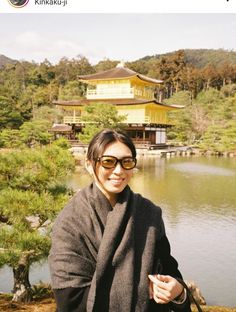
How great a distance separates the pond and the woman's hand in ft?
7.04

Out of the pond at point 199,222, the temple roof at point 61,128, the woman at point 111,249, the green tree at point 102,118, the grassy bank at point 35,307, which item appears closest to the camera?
the woman at point 111,249

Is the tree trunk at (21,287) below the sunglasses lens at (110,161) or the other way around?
below

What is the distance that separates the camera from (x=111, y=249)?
2.76 feet

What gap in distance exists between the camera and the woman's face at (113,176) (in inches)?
35.3

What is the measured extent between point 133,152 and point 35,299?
1.85 metres

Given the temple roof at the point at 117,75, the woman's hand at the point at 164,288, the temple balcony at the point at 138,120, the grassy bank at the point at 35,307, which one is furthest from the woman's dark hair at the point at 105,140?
the temple roof at the point at 117,75

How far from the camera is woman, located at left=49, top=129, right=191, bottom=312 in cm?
84

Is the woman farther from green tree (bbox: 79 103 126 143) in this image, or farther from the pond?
green tree (bbox: 79 103 126 143)

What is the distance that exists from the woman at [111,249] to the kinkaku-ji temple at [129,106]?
1500cm

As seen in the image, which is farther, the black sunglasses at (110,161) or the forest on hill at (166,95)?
the forest on hill at (166,95)

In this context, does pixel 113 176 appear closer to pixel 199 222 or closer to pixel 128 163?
pixel 128 163

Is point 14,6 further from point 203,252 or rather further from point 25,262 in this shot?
point 203,252

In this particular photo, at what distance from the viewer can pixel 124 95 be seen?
17875 millimetres

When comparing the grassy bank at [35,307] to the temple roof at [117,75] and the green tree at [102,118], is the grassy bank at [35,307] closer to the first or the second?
the green tree at [102,118]
